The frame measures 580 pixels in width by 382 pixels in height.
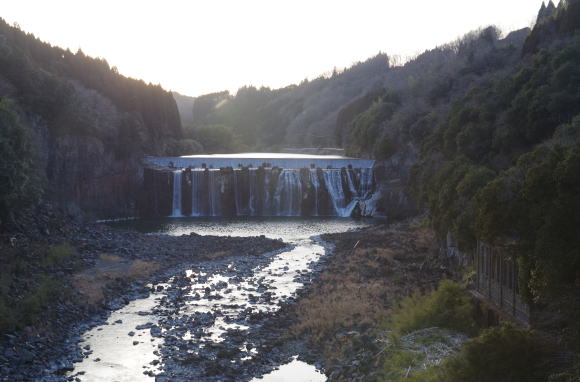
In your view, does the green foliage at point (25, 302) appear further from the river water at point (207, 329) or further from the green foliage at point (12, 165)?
the green foliage at point (12, 165)

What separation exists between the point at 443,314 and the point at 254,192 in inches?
1368

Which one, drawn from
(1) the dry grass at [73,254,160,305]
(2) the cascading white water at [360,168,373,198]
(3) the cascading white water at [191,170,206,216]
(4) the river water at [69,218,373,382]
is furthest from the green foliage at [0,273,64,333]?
(2) the cascading white water at [360,168,373,198]

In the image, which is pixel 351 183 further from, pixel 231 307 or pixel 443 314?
pixel 443 314

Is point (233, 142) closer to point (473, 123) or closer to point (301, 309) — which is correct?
point (473, 123)

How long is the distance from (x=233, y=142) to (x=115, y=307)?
80131mm

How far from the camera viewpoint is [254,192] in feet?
157

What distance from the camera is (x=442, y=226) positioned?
21.2 m

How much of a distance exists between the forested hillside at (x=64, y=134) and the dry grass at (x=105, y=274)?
203 inches

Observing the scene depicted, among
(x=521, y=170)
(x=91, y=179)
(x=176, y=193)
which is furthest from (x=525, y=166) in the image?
(x=91, y=179)

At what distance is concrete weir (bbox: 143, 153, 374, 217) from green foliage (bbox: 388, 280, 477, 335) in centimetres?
3185

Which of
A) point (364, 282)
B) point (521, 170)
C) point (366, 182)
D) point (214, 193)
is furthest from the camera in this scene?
point (366, 182)

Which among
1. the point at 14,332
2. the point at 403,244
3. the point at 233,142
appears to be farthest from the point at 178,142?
the point at 14,332

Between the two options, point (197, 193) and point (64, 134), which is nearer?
point (64, 134)

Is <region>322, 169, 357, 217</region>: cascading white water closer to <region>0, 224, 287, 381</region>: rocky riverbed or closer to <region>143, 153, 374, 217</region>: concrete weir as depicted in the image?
<region>143, 153, 374, 217</region>: concrete weir
